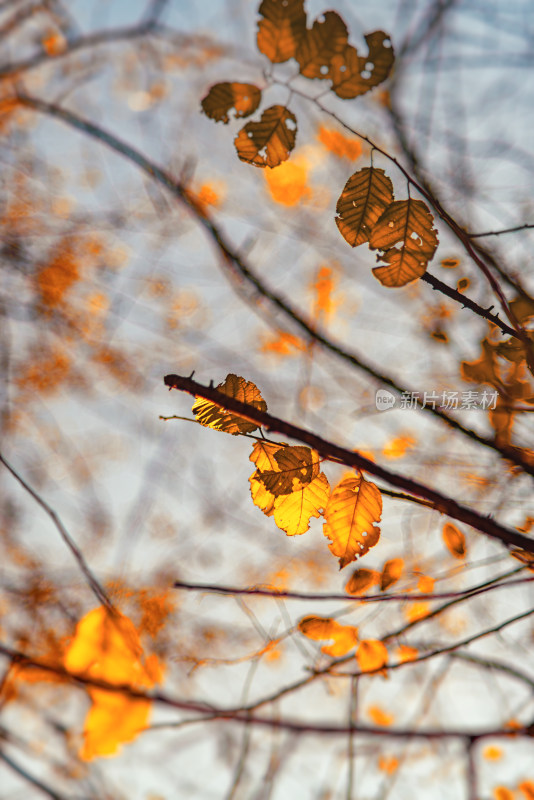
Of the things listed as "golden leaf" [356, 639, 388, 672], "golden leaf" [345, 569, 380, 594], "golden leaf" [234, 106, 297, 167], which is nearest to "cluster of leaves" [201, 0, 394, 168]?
"golden leaf" [234, 106, 297, 167]

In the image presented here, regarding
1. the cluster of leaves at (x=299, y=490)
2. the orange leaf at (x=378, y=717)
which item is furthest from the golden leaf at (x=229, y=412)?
the orange leaf at (x=378, y=717)

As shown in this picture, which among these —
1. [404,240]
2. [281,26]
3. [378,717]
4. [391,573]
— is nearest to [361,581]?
[391,573]

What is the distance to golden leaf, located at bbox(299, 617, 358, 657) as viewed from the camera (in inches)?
29.5

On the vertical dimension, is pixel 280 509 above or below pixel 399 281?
below

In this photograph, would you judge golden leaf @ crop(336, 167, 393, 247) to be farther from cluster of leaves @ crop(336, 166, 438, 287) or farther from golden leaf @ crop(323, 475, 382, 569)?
golden leaf @ crop(323, 475, 382, 569)

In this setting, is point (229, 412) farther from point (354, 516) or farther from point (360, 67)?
point (360, 67)

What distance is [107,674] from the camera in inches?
26.8

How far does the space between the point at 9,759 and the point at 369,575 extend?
25.0 inches

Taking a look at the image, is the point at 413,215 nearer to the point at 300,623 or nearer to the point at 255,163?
the point at 255,163

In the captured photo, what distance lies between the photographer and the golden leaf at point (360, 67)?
0.53 meters

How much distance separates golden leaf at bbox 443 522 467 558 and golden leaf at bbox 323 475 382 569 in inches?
12.0

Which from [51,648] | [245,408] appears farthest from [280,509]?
[51,648]

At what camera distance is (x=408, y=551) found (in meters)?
1.57

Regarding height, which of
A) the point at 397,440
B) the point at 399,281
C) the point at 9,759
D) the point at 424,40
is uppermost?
the point at 424,40
